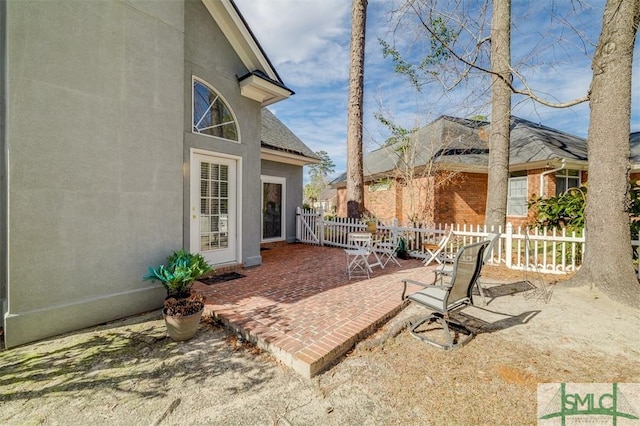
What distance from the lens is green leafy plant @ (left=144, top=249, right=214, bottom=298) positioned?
12.9 feet

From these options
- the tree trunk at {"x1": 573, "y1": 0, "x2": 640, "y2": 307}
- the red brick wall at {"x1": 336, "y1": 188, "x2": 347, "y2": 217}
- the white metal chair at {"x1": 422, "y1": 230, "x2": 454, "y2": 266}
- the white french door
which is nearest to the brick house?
the white metal chair at {"x1": 422, "y1": 230, "x2": 454, "y2": 266}

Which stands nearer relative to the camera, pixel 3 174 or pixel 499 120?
pixel 3 174

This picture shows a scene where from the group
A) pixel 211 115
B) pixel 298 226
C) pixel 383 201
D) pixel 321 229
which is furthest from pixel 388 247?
pixel 383 201

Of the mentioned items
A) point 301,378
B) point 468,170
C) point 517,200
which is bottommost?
point 301,378

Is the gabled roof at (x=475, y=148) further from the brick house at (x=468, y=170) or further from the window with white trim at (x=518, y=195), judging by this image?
the window with white trim at (x=518, y=195)

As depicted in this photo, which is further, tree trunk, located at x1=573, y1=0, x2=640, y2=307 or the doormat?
the doormat

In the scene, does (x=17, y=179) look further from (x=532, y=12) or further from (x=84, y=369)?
(x=532, y=12)

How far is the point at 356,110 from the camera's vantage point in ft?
33.2

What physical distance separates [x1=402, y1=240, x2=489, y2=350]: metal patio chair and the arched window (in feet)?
16.9

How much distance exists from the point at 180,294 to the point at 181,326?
70 centimetres

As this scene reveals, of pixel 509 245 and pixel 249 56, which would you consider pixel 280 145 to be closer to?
pixel 249 56

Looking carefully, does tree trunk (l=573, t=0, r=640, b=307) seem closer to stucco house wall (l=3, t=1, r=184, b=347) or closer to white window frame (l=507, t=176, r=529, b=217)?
stucco house wall (l=3, t=1, r=184, b=347)

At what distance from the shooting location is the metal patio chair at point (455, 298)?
3320mm
